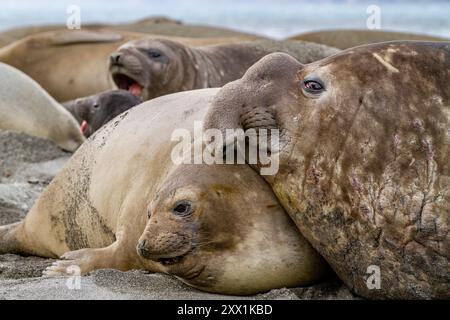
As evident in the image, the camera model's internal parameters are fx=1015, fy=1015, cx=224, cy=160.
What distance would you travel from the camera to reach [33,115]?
8352 millimetres

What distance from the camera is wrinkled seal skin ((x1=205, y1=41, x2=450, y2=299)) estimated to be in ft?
10.4

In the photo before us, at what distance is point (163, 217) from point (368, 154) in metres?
0.76

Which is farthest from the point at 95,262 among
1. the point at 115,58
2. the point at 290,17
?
the point at 290,17

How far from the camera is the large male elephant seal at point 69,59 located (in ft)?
35.3

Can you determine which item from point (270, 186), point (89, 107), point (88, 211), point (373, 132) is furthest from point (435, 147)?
point (89, 107)

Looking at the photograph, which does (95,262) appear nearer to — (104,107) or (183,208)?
(183,208)

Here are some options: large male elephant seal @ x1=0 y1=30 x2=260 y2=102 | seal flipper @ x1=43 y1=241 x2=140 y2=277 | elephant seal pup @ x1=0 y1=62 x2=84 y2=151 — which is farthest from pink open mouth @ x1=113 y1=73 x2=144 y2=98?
seal flipper @ x1=43 y1=241 x2=140 y2=277

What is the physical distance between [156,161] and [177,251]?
0.68 m

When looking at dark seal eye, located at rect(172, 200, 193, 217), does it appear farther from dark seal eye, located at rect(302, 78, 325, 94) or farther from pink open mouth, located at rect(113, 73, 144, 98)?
pink open mouth, located at rect(113, 73, 144, 98)

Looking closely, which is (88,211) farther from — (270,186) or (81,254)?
(270,186)

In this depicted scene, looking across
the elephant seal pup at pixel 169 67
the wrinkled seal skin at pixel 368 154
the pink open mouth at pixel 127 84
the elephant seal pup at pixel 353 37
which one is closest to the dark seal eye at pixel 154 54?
the elephant seal pup at pixel 169 67

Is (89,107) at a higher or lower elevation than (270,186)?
lower

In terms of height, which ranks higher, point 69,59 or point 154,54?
point 154,54

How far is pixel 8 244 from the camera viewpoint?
5.07 meters
